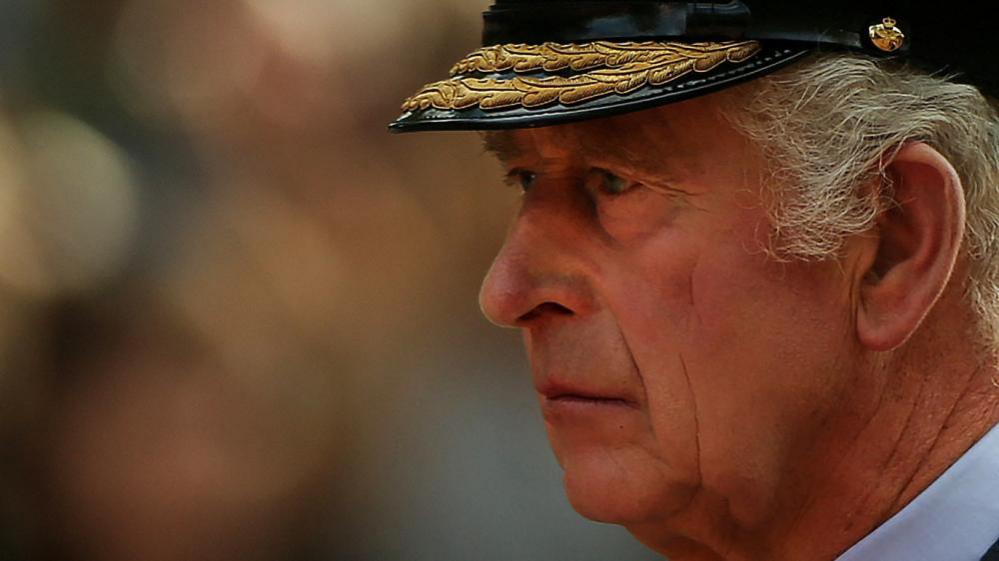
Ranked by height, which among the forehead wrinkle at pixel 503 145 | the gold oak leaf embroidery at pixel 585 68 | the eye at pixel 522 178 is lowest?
the eye at pixel 522 178

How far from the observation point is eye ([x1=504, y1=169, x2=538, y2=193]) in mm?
2072

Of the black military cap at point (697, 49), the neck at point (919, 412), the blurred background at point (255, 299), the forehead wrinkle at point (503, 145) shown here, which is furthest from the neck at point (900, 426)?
the blurred background at point (255, 299)

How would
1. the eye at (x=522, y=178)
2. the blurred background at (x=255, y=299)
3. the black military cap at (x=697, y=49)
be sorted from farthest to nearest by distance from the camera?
1. the blurred background at (x=255, y=299)
2. the eye at (x=522, y=178)
3. the black military cap at (x=697, y=49)

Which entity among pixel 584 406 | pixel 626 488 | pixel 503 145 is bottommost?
pixel 626 488

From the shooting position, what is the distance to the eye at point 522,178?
6.80ft

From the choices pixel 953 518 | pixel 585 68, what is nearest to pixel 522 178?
pixel 585 68

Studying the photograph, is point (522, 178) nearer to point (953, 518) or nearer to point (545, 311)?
point (545, 311)

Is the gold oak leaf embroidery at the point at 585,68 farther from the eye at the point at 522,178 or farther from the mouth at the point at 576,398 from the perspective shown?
the mouth at the point at 576,398

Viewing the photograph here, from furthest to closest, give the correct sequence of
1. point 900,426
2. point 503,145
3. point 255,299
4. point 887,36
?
point 255,299
point 503,145
point 900,426
point 887,36

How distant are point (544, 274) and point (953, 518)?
0.62 m

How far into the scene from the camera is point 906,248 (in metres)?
1.87

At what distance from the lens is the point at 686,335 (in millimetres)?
1902

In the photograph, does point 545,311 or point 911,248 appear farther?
point 545,311

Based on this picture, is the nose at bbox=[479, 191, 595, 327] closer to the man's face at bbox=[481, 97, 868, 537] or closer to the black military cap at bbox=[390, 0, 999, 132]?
the man's face at bbox=[481, 97, 868, 537]
